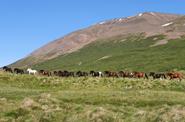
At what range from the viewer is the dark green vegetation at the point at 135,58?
140 m

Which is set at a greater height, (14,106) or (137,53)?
(137,53)

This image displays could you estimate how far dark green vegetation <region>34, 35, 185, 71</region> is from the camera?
5522 inches

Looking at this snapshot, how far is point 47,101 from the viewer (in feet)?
135

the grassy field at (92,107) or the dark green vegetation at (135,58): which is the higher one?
the dark green vegetation at (135,58)

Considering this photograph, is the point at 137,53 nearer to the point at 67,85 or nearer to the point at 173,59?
the point at 173,59

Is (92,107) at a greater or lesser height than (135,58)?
lesser

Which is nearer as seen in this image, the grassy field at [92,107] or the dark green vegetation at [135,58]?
the grassy field at [92,107]

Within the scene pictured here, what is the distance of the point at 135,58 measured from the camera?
15800 centimetres

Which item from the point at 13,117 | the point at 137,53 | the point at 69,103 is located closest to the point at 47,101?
the point at 69,103

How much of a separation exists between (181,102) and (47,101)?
12.1m

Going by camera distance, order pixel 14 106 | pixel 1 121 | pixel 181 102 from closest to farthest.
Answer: pixel 1 121 < pixel 14 106 < pixel 181 102

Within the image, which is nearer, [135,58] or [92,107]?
[92,107]

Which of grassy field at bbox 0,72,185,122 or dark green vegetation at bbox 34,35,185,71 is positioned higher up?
dark green vegetation at bbox 34,35,185,71

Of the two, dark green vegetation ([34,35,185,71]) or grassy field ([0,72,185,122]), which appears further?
dark green vegetation ([34,35,185,71])
